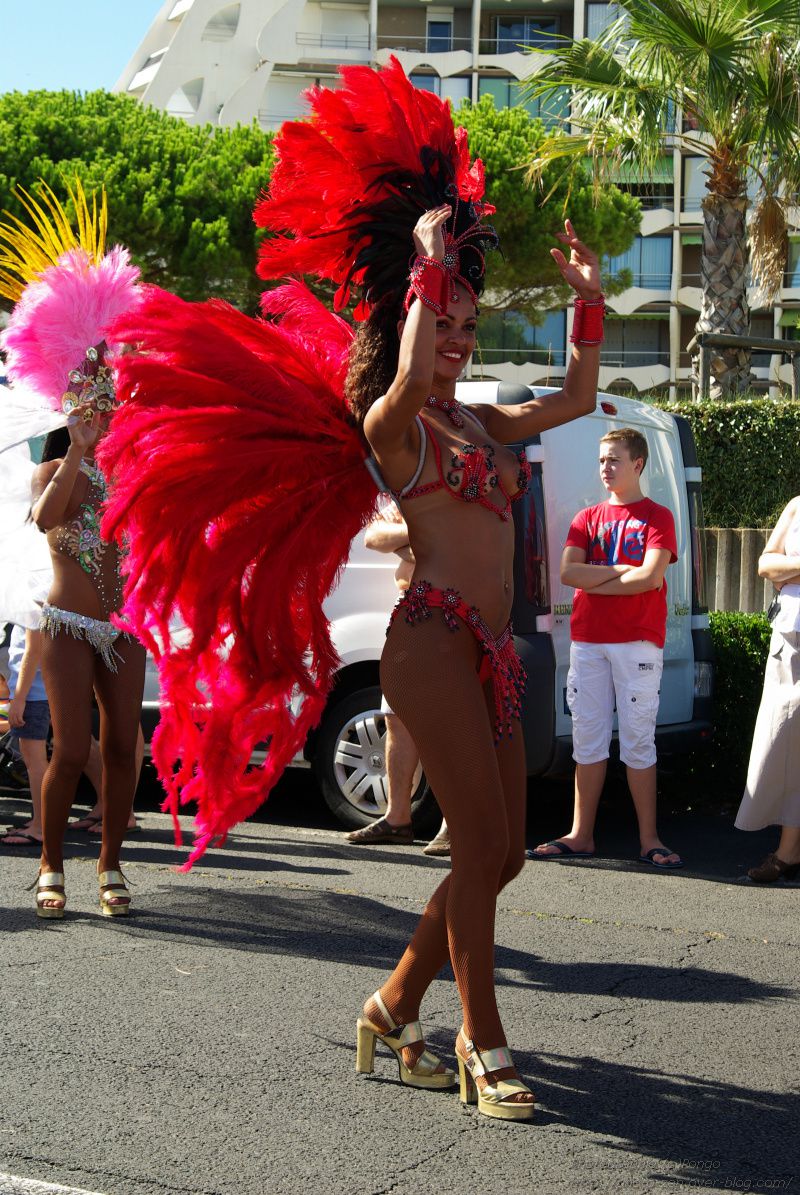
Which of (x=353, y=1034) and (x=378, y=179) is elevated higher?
(x=378, y=179)

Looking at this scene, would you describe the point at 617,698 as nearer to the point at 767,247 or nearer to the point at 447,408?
the point at 447,408

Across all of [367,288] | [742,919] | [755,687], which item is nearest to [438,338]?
[367,288]

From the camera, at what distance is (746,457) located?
1586cm

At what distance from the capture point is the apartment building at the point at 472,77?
62875mm

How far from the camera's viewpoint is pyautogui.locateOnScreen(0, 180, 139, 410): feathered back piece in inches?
232

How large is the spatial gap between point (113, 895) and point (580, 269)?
3.17 meters

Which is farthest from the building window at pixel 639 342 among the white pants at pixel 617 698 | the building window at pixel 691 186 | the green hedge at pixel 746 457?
the white pants at pixel 617 698

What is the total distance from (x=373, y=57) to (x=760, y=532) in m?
55.8

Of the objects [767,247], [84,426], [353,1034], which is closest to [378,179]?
[84,426]

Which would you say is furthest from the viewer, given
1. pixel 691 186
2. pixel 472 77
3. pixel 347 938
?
pixel 472 77

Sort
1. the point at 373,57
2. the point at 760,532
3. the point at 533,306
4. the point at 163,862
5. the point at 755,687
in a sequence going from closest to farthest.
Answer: the point at 163,862
the point at 755,687
the point at 760,532
the point at 533,306
the point at 373,57

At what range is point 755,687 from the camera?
9.02m

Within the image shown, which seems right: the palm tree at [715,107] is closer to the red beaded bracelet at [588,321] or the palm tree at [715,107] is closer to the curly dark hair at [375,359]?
the red beaded bracelet at [588,321]

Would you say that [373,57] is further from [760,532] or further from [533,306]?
[760,532]
